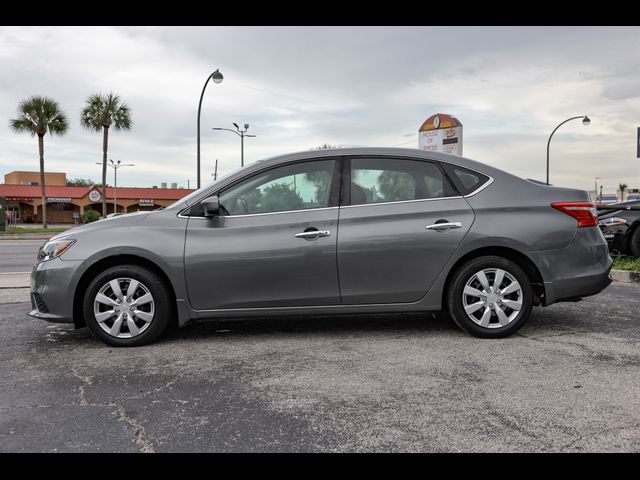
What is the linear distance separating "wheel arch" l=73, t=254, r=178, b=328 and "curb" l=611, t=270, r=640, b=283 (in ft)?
21.4

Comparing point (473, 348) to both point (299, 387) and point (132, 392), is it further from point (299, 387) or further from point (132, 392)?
point (132, 392)

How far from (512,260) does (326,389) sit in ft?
7.20

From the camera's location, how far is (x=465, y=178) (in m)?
4.78

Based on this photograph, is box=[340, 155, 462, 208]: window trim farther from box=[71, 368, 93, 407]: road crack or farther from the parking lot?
box=[71, 368, 93, 407]: road crack

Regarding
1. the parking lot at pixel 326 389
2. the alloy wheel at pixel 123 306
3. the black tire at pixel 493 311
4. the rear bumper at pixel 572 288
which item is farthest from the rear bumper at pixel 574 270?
the alloy wheel at pixel 123 306

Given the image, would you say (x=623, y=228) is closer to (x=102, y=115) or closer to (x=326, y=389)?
(x=326, y=389)

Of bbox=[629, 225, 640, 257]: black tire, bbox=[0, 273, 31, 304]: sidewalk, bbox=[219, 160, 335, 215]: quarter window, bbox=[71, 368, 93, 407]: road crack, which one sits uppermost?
bbox=[219, 160, 335, 215]: quarter window

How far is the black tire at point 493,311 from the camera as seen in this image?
4520 millimetres

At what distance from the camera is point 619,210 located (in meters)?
9.18

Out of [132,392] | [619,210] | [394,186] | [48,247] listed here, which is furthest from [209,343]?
[619,210]

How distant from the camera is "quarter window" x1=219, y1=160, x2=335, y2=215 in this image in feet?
15.2

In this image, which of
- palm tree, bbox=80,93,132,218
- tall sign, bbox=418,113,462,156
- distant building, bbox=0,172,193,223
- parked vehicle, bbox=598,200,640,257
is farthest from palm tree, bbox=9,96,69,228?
parked vehicle, bbox=598,200,640,257
